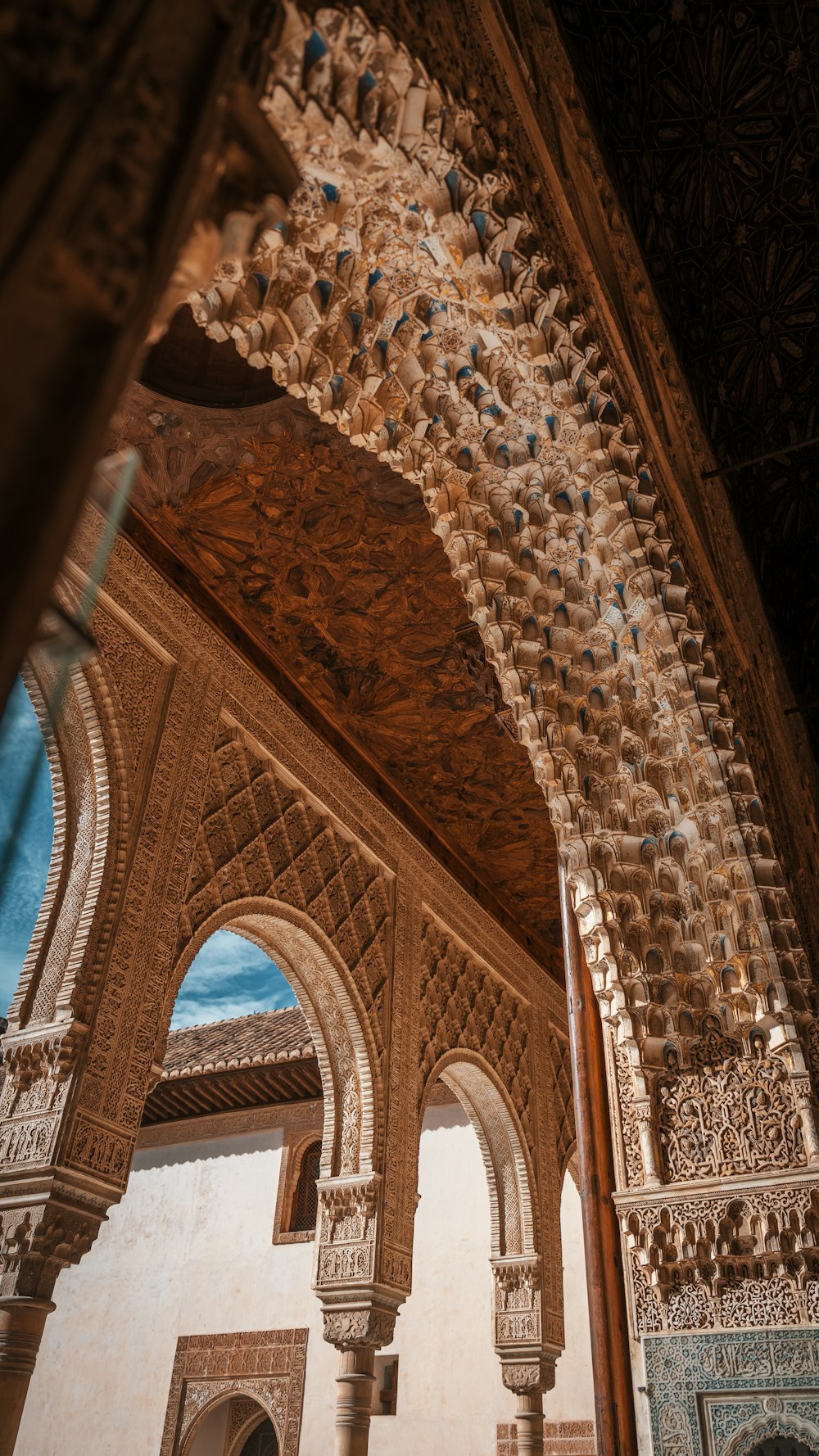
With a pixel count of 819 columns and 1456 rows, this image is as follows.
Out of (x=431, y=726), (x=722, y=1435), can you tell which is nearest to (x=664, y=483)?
(x=722, y=1435)

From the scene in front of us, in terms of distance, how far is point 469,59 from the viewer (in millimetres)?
2717

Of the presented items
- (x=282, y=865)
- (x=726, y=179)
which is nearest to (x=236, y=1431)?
(x=282, y=865)

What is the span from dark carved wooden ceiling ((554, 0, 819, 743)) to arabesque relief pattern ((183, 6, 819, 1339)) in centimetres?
183

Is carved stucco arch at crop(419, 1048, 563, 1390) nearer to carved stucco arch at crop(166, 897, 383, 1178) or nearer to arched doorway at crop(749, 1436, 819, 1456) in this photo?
carved stucco arch at crop(166, 897, 383, 1178)

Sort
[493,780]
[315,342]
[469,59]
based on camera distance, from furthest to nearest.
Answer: [493,780] < [315,342] < [469,59]

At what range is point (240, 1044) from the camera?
1195cm

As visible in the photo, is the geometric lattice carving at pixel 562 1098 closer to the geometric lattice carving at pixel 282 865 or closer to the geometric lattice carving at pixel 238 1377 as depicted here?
the geometric lattice carving at pixel 282 865

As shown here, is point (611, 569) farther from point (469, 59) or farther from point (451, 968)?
point (451, 968)

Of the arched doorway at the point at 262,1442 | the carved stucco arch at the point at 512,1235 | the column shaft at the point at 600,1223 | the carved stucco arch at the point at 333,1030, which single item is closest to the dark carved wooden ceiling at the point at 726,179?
the column shaft at the point at 600,1223

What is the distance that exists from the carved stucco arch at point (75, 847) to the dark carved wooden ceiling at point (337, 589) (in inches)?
46.8

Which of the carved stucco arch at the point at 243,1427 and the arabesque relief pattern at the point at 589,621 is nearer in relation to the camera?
the arabesque relief pattern at the point at 589,621

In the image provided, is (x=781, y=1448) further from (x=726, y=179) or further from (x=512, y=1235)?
(x=512, y=1235)

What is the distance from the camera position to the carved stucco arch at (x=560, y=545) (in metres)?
2.86

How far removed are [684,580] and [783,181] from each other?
2.17 m
